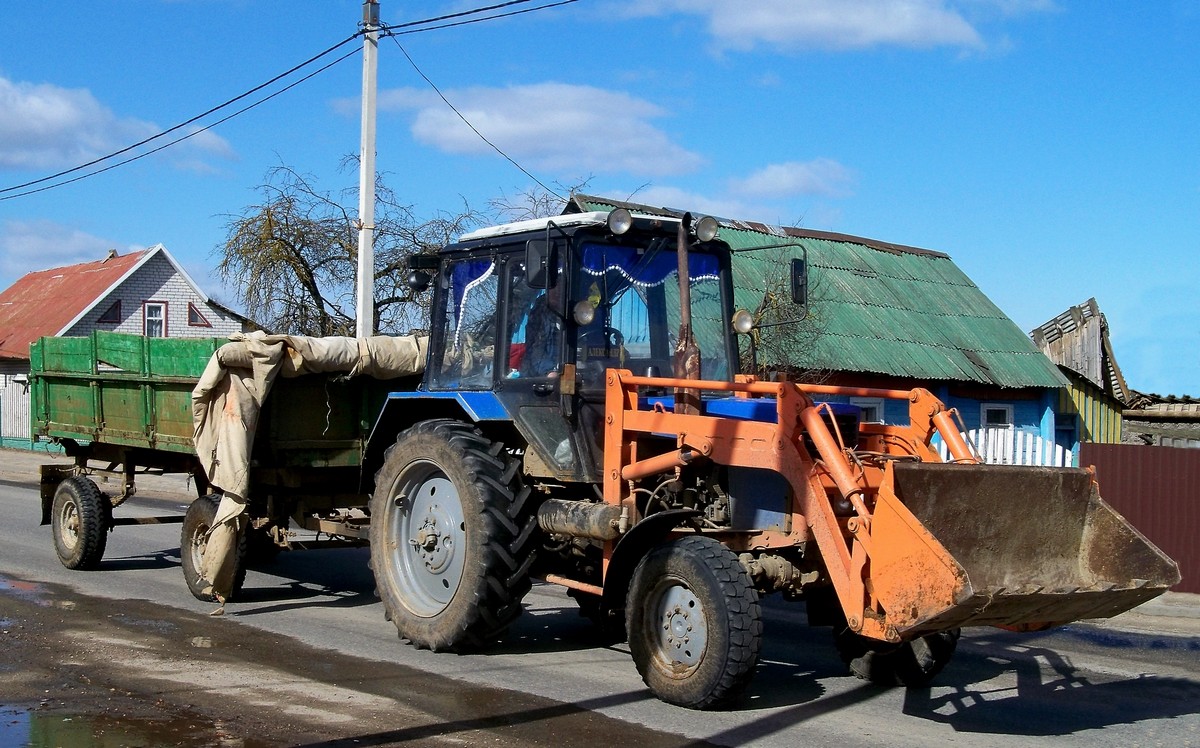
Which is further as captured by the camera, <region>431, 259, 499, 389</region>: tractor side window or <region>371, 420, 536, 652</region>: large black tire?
<region>431, 259, 499, 389</region>: tractor side window

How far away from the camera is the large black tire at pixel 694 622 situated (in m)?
6.17

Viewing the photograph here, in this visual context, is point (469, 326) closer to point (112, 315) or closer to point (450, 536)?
point (450, 536)

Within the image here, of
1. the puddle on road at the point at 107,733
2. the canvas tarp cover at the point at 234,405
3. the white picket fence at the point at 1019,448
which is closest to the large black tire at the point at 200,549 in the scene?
the canvas tarp cover at the point at 234,405

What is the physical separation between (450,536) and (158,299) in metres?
34.2

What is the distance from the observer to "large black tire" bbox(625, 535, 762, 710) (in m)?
6.17

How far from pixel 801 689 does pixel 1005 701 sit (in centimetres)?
116

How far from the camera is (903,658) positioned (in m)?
7.23

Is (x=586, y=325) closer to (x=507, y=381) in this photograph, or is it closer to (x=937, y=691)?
(x=507, y=381)

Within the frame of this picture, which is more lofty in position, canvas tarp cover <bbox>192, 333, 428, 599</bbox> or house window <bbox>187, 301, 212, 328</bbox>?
house window <bbox>187, 301, 212, 328</bbox>

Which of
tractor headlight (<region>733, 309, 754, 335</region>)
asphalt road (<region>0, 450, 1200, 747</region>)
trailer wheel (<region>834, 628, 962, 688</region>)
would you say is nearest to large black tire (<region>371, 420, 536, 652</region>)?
asphalt road (<region>0, 450, 1200, 747</region>)

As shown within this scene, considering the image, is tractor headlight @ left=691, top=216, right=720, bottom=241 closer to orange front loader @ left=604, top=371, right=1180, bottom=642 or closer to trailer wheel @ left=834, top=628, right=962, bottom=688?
orange front loader @ left=604, top=371, right=1180, bottom=642

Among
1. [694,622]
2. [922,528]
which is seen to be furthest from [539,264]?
[922,528]

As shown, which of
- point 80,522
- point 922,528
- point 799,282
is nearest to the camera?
point 922,528

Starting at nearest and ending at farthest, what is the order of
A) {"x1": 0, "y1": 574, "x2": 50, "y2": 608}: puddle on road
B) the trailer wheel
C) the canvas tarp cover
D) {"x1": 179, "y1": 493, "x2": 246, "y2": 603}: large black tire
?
the trailer wheel, the canvas tarp cover, {"x1": 179, "y1": 493, "x2": 246, "y2": 603}: large black tire, {"x1": 0, "y1": 574, "x2": 50, "y2": 608}: puddle on road
